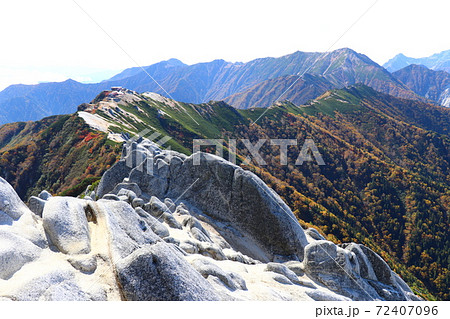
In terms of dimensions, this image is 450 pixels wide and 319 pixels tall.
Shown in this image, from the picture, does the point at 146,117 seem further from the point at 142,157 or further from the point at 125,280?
the point at 125,280

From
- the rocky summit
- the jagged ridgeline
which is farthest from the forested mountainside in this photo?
the rocky summit

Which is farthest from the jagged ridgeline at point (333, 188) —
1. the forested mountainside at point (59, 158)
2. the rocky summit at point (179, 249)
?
the rocky summit at point (179, 249)

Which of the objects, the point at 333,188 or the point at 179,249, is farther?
the point at 333,188

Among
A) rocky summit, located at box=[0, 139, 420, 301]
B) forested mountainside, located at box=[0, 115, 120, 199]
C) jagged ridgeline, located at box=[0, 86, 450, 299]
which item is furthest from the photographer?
jagged ridgeline, located at box=[0, 86, 450, 299]

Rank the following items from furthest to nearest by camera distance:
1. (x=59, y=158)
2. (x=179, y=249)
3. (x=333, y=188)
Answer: (x=333, y=188) → (x=59, y=158) → (x=179, y=249)

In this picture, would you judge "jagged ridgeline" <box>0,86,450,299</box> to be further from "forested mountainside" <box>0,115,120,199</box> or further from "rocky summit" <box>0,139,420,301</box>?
"rocky summit" <box>0,139,420,301</box>

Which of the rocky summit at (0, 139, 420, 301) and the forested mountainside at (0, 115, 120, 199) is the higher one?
the rocky summit at (0, 139, 420, 301)

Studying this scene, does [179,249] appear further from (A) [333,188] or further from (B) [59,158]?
(A) [333,188]

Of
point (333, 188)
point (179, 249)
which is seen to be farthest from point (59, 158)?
point (333, 188)
